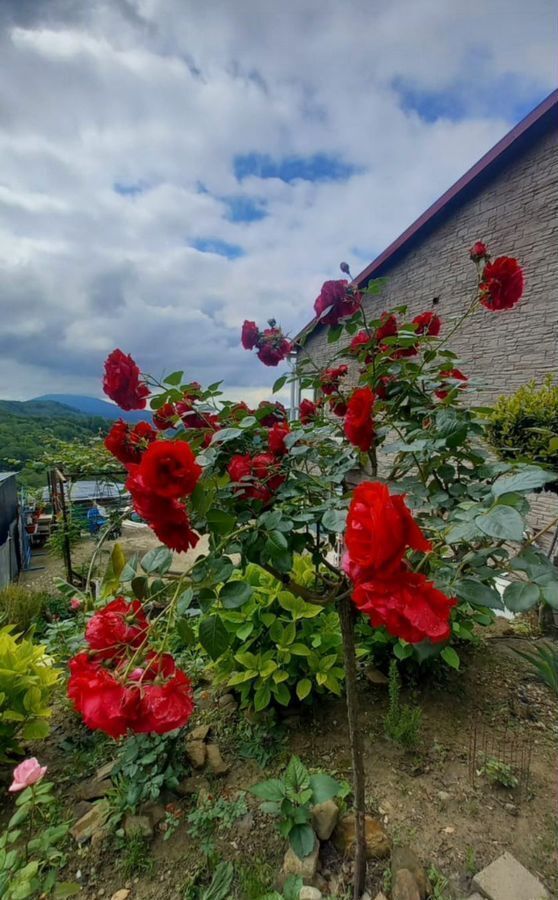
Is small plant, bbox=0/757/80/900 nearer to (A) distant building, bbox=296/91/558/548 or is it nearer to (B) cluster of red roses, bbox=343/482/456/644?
(B) cluster of red roses, bbox=343/482/456/644

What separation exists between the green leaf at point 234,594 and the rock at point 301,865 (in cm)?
99

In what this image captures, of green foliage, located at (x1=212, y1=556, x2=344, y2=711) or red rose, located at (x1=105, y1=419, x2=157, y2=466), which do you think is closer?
red rose, located at (x1=105, y1=419, x2=157, y2=466)

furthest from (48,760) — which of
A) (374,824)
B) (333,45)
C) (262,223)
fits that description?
(262,223)

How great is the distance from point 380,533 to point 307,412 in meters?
0.84

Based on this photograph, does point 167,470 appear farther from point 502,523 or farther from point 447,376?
point 447,376

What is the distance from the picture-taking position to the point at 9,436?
590 centimetres

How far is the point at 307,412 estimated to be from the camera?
1280mm

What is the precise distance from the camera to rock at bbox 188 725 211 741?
1.57 m

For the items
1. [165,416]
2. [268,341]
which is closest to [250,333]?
[268,341]

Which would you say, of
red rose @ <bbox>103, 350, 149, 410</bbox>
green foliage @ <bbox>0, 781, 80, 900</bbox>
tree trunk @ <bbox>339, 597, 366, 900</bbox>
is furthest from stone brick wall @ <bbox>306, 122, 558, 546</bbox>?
green foliage @ <bbox>0, 781, 80, 900</bbox>

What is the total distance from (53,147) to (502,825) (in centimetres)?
330

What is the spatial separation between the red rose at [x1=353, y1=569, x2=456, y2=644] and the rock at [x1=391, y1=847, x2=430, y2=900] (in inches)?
42.7

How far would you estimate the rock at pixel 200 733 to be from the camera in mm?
1574

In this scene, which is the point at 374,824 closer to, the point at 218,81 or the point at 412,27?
the point at 412,27
